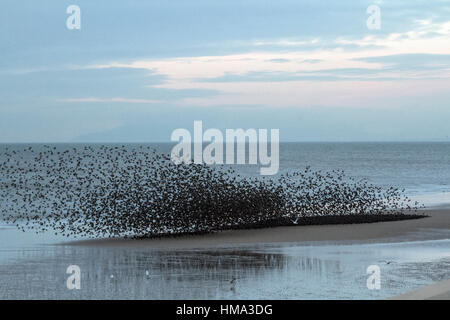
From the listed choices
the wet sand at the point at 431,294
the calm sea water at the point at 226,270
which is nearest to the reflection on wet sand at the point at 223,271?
the calm sea water at the point at 226,270

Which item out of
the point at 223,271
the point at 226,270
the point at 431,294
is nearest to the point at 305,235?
the point at 226,270

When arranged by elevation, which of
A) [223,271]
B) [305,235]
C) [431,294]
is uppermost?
[305,235]

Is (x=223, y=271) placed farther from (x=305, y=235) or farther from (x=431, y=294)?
(x=431, y=294)

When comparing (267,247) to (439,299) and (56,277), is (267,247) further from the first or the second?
(439,299)

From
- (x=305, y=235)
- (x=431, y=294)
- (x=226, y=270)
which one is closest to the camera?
(x=431, y=294)

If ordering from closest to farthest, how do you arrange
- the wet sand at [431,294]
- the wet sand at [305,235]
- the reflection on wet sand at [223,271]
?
the wet sand at [431,294] → the reflection on wet sand at [223,271] → the wet sand at [305,235]

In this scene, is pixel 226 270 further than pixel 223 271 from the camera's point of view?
Yes

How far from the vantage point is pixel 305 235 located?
20609mm

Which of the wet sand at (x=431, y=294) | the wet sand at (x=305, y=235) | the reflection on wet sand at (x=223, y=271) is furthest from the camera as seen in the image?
the wet sand at (x=305, y=235)

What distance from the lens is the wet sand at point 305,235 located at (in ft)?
63.7

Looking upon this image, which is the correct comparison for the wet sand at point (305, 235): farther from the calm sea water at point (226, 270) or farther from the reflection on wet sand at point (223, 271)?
the reflection on wet sand at point (223, 271)

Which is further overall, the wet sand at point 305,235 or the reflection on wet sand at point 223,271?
the wet sand at point 305,235

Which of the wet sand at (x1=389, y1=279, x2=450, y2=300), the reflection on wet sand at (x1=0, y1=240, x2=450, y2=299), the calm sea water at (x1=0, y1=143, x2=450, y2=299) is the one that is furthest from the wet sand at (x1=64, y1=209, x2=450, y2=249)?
the wet sand at (x1=389, y1=279, x2=450, y2=300)

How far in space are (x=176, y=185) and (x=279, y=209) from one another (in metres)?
3.88
